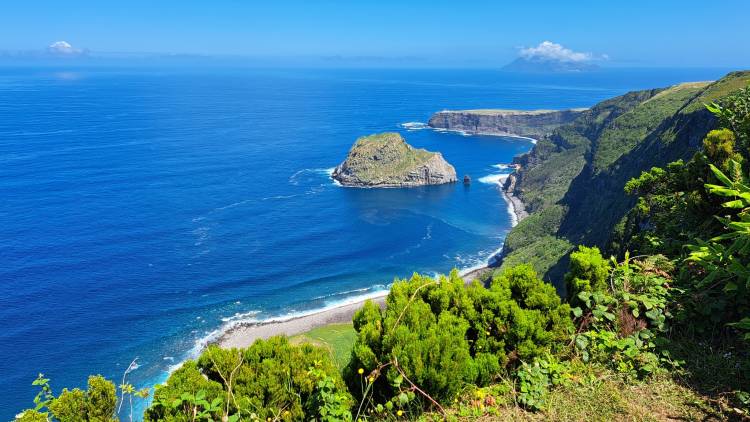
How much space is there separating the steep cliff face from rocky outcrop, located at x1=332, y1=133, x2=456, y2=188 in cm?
2782

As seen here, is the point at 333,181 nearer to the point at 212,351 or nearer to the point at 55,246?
the point at 55,246

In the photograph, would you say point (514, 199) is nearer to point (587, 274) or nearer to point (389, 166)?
point (389, 166)

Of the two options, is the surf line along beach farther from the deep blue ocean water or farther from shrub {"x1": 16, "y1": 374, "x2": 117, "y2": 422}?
shrub {"x1": 16, "y1": 374, "x2": 117, "y2": 422}

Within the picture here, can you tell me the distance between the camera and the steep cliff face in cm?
6519

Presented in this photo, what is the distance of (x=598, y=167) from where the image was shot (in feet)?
345

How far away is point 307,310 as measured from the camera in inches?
3017

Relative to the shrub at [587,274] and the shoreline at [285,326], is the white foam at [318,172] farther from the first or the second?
the shrub at [587,274]

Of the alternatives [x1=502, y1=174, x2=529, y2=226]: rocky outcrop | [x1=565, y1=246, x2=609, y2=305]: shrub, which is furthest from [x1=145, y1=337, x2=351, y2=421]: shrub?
[x1=502, y1=174, x2=529, y2=226]: rocky outcrop

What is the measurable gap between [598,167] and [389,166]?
69574 millimetres

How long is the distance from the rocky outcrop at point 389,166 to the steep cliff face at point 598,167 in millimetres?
27819

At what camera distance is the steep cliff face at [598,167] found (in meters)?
65.2

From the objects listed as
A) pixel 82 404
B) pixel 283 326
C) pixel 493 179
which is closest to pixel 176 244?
pixel 283 326

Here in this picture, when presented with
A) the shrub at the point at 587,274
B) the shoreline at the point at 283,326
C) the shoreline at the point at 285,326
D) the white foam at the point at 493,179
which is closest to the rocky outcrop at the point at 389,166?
the white foam at the point at 493,179

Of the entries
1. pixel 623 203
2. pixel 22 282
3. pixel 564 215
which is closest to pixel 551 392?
pixel 623 203
